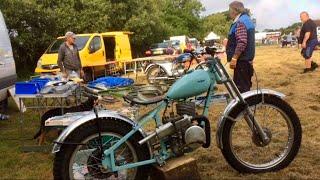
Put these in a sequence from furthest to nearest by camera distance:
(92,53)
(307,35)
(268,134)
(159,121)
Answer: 1. (92,53)
2. (307,35)
3. (268,134)
4. (159,121)

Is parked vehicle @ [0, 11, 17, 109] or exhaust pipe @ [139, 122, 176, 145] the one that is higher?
parked vehicle @ [0, 11, 17, 109]

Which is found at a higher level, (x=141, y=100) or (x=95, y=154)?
(x=141, y=100)

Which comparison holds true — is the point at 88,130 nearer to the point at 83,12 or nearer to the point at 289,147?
the point at 289,147

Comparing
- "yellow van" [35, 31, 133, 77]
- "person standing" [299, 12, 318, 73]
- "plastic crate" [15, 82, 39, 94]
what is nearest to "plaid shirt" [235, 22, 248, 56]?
"plastic crate" [15, 82, 39, 94]

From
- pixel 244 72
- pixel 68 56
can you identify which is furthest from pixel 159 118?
pixel 68 56

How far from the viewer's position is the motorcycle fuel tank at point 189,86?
4691 mm

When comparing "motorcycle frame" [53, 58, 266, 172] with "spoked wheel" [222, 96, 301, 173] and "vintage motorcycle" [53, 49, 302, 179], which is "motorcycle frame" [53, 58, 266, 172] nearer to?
"vintage motorcycle" [53, 49, 302, 179]

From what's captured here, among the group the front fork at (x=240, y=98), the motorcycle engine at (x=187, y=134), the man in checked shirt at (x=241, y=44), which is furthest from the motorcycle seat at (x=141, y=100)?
the man in checked shirt at (x=241, y=44)

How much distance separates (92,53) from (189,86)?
578 inches

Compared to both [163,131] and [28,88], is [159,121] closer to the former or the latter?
[163,131]

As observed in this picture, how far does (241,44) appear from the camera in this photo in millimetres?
6891

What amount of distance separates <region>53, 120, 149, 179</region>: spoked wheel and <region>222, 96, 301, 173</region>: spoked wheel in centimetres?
94

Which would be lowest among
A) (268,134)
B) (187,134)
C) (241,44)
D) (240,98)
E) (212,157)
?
(212,157)

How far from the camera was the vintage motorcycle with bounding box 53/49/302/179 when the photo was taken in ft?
14.8
